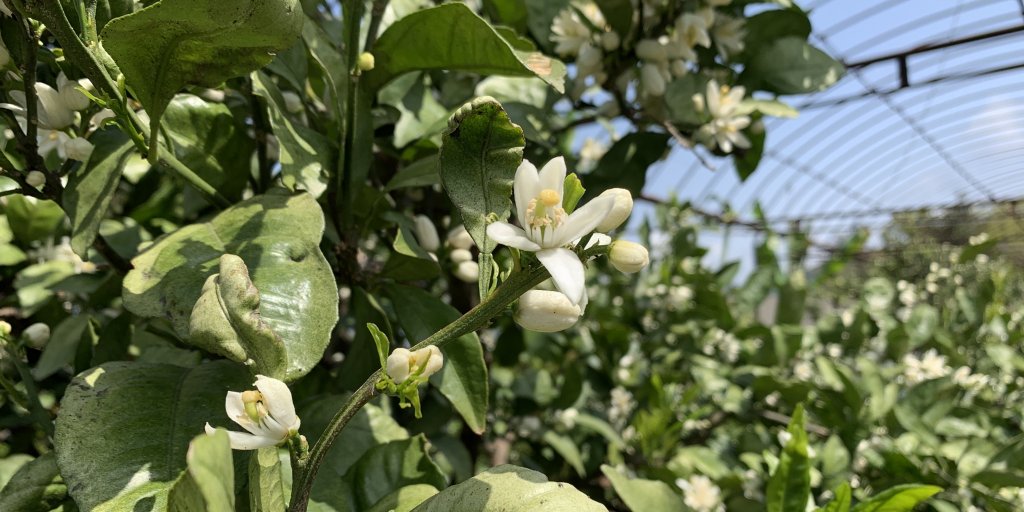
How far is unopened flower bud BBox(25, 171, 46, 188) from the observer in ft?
2.00

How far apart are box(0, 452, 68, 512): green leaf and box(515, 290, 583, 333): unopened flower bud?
44 cm

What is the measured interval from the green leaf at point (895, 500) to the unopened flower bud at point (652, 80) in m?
0.63

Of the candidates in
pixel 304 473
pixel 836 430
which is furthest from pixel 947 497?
pixel 304 473

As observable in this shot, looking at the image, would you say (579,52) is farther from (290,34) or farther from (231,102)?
(290,34)

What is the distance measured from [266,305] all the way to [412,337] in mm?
255

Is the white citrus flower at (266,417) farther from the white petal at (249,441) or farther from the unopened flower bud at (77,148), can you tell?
the unopened flower bud at (77,148)

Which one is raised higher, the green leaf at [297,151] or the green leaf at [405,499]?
the green leaf at [297,151]

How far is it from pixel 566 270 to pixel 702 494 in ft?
3.25

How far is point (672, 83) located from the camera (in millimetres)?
1061

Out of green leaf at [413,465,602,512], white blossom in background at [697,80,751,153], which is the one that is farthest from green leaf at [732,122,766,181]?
green leaf at [413,465,602,512]

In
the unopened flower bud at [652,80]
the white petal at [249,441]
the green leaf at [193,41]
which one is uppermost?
the green leaf at [193,41]

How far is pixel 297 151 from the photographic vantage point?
663 millimetres

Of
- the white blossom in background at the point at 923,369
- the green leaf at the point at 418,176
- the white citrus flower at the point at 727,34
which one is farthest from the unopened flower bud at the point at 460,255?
the white blossom in background at the point at 923,369

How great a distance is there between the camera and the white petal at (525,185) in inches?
18.2
